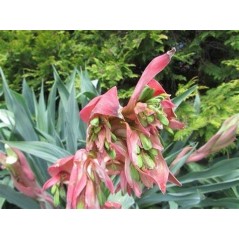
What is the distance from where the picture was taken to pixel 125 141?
71 cm

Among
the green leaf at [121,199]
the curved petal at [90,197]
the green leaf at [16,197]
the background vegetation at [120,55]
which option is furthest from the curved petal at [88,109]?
the background vegetation at [120,55]

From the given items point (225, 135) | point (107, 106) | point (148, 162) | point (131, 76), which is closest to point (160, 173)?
point (148, 162)

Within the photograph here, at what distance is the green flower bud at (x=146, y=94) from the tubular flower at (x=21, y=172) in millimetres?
348

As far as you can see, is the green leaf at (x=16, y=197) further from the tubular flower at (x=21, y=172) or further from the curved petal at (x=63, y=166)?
the curved petal at (x=63, y=166)

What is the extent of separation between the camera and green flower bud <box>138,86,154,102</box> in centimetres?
68

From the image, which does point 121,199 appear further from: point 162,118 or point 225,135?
point 162,118

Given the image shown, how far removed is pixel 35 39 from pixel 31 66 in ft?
0.52

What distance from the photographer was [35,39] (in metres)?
2.30

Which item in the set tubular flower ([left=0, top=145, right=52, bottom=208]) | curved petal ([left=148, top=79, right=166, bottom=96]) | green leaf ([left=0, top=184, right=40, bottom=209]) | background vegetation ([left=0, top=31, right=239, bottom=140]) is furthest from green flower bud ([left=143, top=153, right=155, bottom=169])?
background vegetation ([left=0, top=31, right=239, bottom=140])

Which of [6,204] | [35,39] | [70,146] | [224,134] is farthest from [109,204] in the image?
[35,39]

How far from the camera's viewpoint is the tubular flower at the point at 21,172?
92 cm

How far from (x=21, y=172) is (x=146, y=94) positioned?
0.42 m

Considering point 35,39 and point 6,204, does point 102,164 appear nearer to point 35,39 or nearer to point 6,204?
point 6,204
